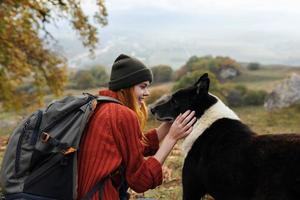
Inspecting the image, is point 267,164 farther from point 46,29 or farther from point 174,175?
point 46,29

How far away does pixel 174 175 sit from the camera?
7305 millimetres

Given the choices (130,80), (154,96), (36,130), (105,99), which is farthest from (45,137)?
(154,96)

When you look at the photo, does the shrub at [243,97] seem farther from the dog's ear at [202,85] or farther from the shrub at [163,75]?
the dog's ear at [202,85]

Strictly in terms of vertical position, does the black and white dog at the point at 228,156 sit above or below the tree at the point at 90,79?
above

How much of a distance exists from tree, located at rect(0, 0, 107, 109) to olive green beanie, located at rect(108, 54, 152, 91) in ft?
→ 33.8

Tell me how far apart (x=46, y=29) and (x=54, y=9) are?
1176 millimetres

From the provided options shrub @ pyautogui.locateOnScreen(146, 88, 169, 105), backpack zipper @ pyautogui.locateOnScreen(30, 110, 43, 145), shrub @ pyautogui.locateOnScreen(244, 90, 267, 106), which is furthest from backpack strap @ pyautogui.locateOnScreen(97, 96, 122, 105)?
shrub @ pyautogui.locateOnScreen(244, 90, 267, 106)

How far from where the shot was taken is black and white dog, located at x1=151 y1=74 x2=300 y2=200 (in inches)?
163

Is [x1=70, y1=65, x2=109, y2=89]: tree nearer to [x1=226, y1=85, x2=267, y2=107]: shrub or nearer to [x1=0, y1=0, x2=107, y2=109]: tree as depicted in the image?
[x1=226, y1=85, x2=267, y2=107]: shrub

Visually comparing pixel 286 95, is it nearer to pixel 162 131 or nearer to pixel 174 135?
pixel 162 131

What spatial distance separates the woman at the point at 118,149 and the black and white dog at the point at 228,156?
2.55 feet

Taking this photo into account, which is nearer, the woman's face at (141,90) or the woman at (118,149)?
the woman at (118,149)

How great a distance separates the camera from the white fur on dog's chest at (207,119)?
508 cm

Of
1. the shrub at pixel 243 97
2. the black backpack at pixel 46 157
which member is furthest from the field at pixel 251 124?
the black backpack at pixel 46 157
